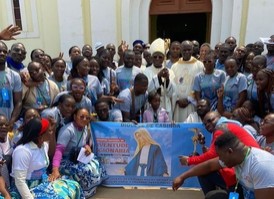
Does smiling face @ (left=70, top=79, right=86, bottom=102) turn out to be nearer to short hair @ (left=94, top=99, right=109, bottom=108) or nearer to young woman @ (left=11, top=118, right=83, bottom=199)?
short hair @ (left=94, top=99, right=109, bottom=108)

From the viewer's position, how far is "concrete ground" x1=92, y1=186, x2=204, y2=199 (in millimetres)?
3736

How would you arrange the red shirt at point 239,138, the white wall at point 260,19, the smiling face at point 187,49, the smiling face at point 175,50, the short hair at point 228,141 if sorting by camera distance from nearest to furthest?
1. the short hair at point 228,141
2. the red shirt at point 239,138
3. the smiling face at point 187,49
4. the smiling face at point 175,50
5. the white wall at point 260,19

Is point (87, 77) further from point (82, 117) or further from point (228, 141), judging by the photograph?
point (228, 141)

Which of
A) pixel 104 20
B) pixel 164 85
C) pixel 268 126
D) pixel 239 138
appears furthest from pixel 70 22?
pixel 239 138

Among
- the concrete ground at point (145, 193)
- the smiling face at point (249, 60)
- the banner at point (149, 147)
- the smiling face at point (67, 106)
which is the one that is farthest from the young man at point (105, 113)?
the smiling face at point (249, 60)

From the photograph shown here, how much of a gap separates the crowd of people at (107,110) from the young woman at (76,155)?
12 mm

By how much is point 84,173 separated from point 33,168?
0.75 metres

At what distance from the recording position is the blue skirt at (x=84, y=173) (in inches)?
140

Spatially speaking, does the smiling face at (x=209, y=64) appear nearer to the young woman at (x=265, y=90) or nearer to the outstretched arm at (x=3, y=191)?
the young woman at (x=265, y=90)

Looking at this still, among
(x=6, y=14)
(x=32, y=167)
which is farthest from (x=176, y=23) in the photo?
(x=32, y=167)

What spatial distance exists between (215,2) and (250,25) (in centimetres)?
134

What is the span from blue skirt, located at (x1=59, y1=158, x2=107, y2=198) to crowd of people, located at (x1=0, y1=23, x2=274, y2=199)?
0.01 metres

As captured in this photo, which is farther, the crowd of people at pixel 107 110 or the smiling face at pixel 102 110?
the smiling face at pixel 102 110

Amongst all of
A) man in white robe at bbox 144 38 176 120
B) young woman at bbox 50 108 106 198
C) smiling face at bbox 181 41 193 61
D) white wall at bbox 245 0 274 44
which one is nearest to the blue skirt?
young woman at bbox 50 108 106 198
